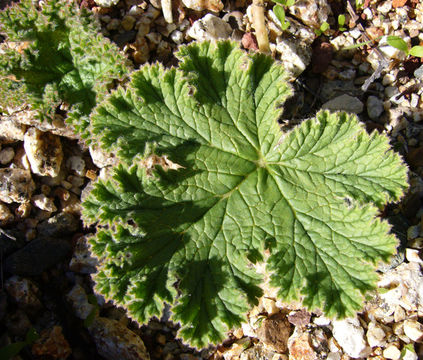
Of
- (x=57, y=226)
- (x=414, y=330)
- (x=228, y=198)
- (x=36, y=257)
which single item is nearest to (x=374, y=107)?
(x=228, y=198)

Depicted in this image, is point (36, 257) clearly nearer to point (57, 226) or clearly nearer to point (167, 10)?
point (57, 226)

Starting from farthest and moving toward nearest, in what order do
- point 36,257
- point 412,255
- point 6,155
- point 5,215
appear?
point 6,155, point 5,215, point 36,257, point 412,255

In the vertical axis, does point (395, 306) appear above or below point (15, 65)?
below

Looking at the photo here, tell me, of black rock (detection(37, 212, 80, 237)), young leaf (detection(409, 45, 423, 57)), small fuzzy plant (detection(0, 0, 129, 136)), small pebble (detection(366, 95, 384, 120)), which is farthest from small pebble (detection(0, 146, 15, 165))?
young leaf (detection(409, 45, 423, 57))

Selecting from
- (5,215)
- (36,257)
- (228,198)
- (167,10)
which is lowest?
(36,257)

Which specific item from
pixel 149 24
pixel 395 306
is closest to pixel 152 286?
pixel 395 306

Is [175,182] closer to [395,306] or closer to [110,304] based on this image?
[110,304]

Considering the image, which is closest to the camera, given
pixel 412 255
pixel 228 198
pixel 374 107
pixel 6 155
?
pixel 228 198
